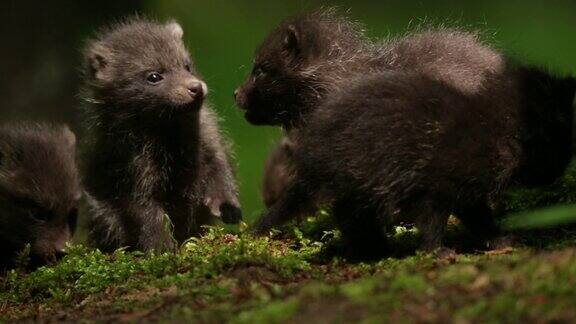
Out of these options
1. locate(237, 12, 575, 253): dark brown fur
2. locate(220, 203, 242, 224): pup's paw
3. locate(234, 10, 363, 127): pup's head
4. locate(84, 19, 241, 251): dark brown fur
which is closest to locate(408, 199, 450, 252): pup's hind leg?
locate(237, 12, 575, 253): dark brown fur

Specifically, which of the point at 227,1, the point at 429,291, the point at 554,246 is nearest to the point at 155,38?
the point at 227,1

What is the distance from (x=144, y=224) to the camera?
750 cm

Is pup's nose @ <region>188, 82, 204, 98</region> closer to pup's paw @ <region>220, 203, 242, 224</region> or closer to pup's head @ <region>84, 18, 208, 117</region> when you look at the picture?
pup's head @ <region>84, 18, 208, 117</region>

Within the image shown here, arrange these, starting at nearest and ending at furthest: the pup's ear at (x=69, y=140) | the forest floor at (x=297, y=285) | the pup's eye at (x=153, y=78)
A: the forest floor at (x=297, y=285) < the pup's eye at (x=153, y=78) < the pup's ear at (x=69, y=140)

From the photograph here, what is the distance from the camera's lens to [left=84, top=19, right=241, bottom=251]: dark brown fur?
756 cm

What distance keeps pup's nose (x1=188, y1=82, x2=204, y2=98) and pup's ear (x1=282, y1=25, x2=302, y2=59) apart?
83 centimetres

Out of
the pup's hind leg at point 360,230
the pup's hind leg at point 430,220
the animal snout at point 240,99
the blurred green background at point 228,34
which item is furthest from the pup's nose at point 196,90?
the pup's hind leg at point 430,220

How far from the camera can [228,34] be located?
400 inches

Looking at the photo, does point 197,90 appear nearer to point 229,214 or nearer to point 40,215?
point 229,214

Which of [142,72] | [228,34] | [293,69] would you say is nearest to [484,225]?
[293,69]

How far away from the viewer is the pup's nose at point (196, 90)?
295 inches

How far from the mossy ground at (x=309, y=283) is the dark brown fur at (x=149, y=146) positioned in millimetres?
712

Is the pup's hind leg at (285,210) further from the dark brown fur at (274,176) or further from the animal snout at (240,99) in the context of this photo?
the dark brown fur at (274,176)

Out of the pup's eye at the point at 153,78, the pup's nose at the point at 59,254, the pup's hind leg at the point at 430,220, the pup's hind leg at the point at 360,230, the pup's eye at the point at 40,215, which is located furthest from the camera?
the pup's eye at the point at 40,215
